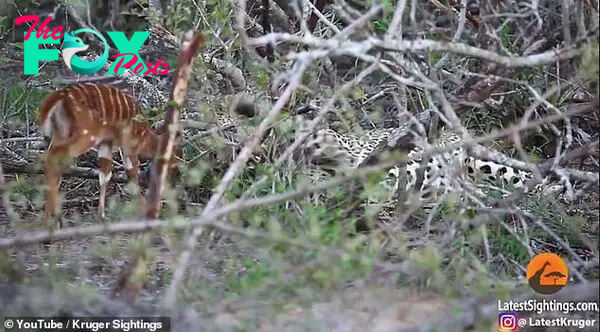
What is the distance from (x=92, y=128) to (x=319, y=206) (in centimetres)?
147

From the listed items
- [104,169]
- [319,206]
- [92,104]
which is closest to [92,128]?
[92,104]

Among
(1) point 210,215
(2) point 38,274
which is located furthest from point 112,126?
(1) point 210,215

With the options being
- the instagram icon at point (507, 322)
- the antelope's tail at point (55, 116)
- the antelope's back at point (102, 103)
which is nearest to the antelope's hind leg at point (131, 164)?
the antelope's back at point (102, 103)

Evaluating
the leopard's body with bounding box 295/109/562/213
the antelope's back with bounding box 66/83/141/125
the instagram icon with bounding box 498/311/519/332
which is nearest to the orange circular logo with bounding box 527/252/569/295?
the instagram icon with bounding box 498/311/519/332

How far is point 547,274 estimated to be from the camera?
11.3ft

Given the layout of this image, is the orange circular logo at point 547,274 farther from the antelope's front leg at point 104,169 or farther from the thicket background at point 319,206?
the antelope's front leg at point 104,169

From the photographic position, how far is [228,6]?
4770 mm

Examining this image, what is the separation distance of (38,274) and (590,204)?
2745 millimetres

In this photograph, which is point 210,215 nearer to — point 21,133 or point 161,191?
point 161,191

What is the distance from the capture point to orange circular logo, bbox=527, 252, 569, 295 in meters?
3.35

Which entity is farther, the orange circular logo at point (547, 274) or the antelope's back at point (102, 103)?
the antelope's back at point (102, 103)

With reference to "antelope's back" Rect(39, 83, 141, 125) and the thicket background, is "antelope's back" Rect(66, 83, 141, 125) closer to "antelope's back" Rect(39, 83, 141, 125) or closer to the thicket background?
"antelope's back" Rect(39, 83, 141, 125)

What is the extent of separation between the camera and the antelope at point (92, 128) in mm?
4570

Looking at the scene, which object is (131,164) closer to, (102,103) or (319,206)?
(102,103)
